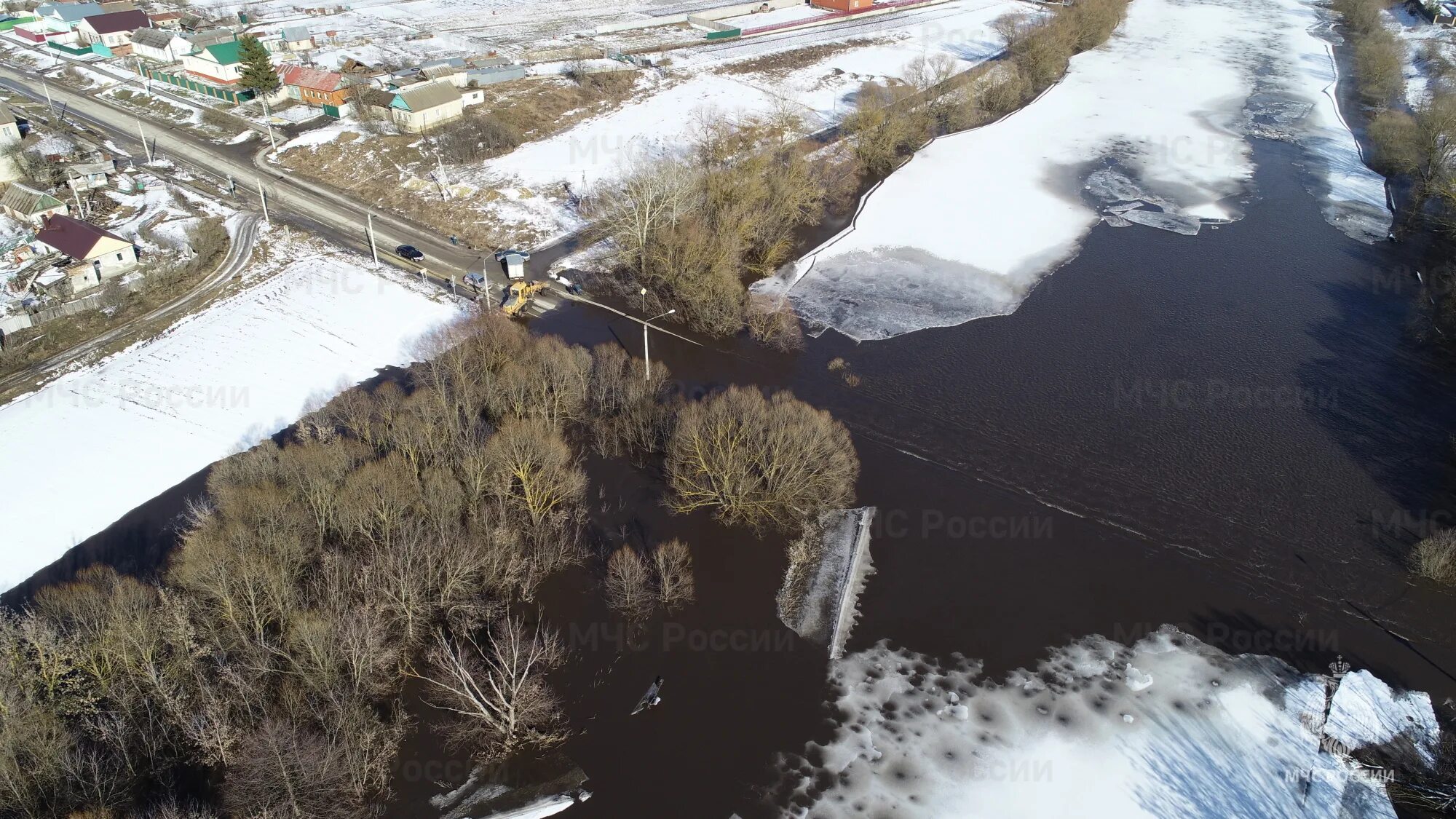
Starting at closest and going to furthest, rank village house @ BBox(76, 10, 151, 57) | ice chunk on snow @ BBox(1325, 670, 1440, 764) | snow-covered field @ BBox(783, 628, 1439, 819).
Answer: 1. snow-covered field @ BBox(783, 628, 1439, 819)
2. ice chunk on snow @ BBox(1325, 670, 1440, 764)
3. village house @ BBox(76, 10, 151, 57)

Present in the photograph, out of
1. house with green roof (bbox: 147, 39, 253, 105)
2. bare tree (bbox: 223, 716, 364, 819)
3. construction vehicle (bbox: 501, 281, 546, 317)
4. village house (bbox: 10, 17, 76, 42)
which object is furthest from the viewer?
village house (bbox: 10, 17, 76, 42)

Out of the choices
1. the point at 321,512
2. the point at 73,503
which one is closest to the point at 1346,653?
the point at 321,512

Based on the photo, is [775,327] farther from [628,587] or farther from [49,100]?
[49,100]

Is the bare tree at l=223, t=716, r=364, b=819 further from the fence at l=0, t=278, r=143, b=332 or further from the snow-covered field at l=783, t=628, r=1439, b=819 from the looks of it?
the fence at l=0, t=278, r=143, b=332

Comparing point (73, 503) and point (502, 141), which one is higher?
point (502, 141)

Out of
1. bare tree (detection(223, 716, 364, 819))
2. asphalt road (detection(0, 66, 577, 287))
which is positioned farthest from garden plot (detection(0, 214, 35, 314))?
bare tree (detection(223, 716, 364, 819))

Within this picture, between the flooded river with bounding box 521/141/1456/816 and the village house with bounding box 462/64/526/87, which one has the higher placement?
the village house with bounding box 462/64/526/87

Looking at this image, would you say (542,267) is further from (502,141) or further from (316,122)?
(316,122)

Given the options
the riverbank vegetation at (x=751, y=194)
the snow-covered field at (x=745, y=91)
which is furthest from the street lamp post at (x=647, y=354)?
the snow-covered field at (x=745, y=91)
